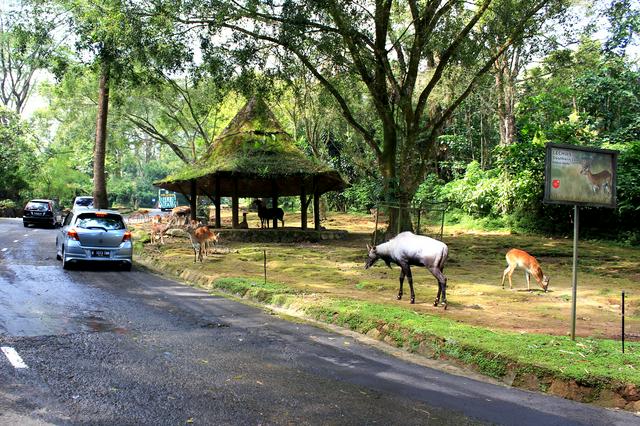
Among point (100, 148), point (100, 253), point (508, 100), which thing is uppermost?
point (508, 100)

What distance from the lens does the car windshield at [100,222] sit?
14625mm

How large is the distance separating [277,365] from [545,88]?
3279 cm

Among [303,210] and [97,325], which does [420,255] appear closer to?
[97,325]

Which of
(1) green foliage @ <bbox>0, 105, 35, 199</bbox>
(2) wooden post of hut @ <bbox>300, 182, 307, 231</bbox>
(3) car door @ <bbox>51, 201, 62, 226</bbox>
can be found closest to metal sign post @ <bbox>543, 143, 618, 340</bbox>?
(2) wooden post of hut @ <bbox>300, 182, 307, 231</bbox>

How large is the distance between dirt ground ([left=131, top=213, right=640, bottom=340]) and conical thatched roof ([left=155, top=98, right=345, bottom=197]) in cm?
289

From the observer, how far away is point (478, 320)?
29.7 ft

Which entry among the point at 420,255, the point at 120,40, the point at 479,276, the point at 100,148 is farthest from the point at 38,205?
the point at 420,255

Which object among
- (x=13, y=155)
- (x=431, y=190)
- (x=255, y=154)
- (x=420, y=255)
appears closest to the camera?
(x=420, y=255)

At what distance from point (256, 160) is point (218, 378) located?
59.7 ft

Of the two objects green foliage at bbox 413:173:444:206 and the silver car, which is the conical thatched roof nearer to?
the silver car

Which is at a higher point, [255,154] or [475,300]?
[255,154]

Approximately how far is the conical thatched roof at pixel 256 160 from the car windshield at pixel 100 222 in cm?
781

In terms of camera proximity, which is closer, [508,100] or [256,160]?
[256,160]

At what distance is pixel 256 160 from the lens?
23531 millimetres
